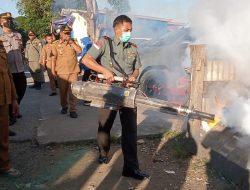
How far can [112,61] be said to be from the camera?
3.89 metres

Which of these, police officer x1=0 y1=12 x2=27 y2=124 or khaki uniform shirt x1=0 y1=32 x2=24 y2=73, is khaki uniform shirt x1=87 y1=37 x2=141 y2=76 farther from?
khaki uniform shirt x1=0 y1=32 x2=24 y2=73

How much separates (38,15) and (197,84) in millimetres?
22389

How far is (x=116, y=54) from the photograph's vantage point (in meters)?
3.92

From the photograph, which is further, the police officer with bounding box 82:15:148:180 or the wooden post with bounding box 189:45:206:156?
the wooden post with bounding box 189:45:206:156

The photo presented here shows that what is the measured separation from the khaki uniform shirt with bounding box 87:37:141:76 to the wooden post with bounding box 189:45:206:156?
99cm

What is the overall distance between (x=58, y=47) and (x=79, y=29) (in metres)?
14.2

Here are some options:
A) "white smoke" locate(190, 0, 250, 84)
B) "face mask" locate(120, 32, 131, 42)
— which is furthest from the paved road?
"face mask" locate(120, 32, 131, 42)

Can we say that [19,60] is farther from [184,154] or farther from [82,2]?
[82,2]

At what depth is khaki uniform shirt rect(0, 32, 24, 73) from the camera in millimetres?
5863

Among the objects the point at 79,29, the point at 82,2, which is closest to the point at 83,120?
the point at 79,29

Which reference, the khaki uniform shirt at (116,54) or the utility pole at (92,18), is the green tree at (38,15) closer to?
the utility pole at (92,18)

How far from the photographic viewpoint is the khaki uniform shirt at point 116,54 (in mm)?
3865

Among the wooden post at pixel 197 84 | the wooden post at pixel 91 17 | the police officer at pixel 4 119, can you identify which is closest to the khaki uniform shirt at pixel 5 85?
the police officer at pixel 4 119

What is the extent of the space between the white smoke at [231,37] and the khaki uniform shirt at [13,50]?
293cm
